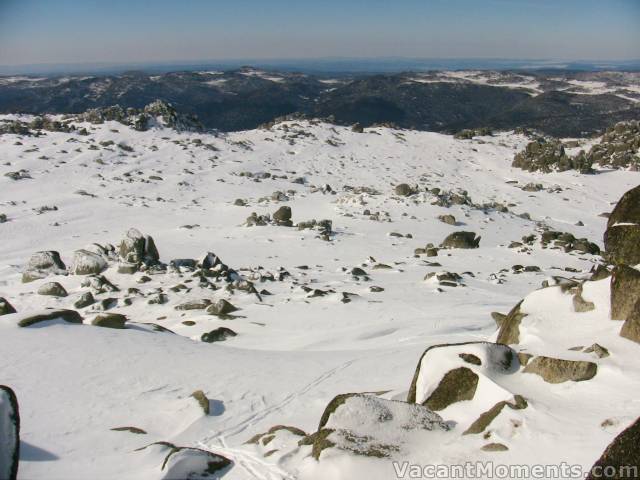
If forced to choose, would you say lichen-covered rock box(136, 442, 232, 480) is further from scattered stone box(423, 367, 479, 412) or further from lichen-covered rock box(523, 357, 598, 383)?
lichen-covered rock box(523, 357, 598, 383)

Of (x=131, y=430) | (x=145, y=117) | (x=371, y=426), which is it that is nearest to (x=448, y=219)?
(x=371, y=426)

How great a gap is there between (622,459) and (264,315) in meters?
10.2

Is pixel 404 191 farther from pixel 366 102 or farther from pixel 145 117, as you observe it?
pixel 366 102

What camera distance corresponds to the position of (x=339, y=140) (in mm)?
56000

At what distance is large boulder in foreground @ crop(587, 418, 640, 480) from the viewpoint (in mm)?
3592

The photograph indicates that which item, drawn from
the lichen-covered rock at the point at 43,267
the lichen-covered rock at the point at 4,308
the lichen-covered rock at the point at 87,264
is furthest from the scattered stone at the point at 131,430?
the lichen-covered rock at the point at 43,267

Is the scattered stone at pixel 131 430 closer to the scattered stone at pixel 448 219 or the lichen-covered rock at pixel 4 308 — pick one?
the lichen-covered rock at pixel 4 308

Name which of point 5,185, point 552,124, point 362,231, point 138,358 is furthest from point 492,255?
point 552,124

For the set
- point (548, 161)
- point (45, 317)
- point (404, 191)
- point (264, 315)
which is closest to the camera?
point (45, 317)

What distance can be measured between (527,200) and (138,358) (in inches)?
1315

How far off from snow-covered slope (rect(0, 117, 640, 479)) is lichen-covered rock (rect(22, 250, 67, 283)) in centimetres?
42

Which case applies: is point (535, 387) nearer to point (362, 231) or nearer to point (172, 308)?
point (172, 308)

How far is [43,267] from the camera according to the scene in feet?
54.0

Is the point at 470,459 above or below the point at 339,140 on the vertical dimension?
below
